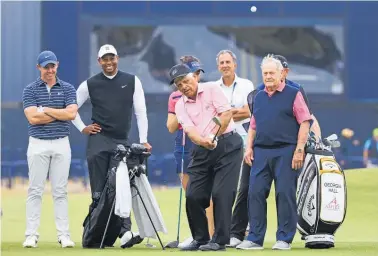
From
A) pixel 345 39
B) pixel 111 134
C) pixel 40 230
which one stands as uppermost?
pixel 345 39

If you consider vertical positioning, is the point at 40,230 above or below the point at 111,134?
below

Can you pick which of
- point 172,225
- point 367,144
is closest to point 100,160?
point 172,225

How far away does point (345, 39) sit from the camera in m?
23.6

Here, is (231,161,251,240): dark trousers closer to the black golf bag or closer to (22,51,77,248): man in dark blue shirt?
the black golf bag

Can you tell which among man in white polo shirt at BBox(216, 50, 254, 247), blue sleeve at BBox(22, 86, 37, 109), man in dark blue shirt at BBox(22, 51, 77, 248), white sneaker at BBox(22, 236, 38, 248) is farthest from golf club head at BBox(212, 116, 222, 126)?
white sneaker at BBox(22, 236, 38, 248)

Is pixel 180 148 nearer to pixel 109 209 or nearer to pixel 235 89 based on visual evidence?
pixel 235 89

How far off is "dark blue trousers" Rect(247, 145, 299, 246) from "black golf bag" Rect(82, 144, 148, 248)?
3.62 ft

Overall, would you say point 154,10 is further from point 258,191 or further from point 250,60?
point 258,191

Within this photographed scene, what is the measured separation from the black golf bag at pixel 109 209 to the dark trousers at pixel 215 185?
0.63m

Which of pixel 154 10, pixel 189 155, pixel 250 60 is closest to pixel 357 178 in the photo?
pixel 250 60

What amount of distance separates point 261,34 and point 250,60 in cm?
80

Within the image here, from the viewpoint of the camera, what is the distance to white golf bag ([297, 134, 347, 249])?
468 inches

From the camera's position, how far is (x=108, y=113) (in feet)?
41.5

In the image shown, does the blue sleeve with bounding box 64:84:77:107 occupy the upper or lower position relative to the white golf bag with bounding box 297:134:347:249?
upper
